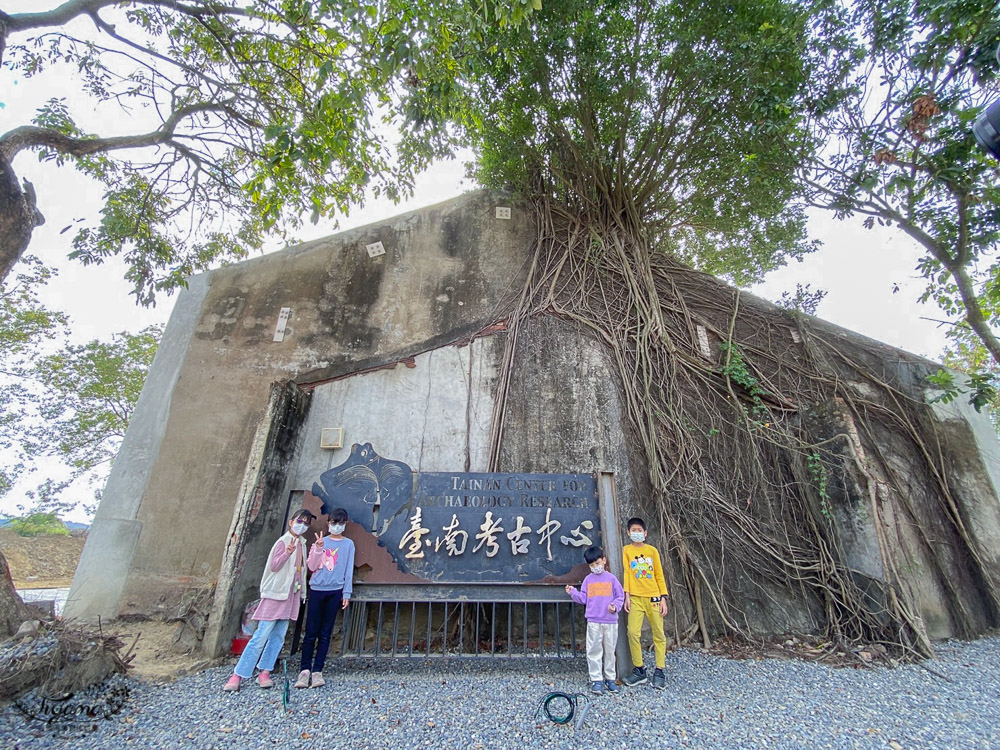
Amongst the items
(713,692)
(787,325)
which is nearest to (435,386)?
(713,692)

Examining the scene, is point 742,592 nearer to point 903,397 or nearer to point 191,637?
point 903,397

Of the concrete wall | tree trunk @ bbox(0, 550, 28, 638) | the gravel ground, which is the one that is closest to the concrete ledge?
the concrete wall

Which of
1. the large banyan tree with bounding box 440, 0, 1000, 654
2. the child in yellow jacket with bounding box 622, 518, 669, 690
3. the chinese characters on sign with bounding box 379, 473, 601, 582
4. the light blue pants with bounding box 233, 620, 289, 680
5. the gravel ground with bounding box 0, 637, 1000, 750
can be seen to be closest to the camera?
the gravel ground with bounding box 0, 637, 1000, 750

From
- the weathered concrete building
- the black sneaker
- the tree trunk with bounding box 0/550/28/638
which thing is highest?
the weathered concrete building

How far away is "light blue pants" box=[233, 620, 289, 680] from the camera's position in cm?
288

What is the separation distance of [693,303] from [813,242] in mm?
2163

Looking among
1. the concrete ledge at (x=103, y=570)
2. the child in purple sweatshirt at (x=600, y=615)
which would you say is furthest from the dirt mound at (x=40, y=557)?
the child in purple sweatshirt at (x=600, y=615)

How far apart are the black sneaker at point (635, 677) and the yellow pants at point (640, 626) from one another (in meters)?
0.04

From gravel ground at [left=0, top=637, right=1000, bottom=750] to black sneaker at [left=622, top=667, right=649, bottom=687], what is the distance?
0.21 ft

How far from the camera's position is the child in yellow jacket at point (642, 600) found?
302cm

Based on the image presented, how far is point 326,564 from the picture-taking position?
314 cm

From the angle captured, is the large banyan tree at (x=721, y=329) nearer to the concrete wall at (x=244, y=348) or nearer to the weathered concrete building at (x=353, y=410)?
the weathered concrete building at (x=353, y=410)

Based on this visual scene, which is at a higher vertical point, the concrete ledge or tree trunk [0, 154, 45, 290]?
tree trunk [0, 154, 45, 290]

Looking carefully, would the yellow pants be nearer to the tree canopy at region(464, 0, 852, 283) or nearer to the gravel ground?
the gravel ground
